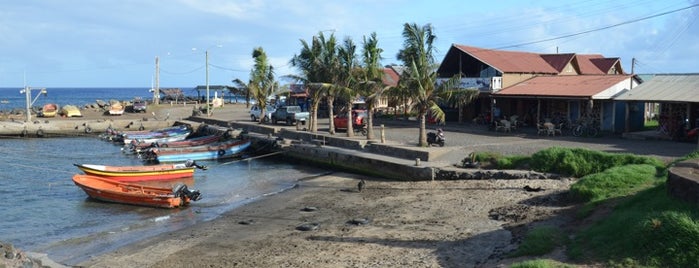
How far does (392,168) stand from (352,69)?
8984mm

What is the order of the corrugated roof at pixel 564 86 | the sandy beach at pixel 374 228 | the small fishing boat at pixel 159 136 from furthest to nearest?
1. the small fishing boat at pixel 159 136
2. the corrugated roof at pixel 564 86
3. the sandy beach at pixel 374 228

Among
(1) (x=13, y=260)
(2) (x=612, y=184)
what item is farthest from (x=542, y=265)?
(1) (x=13, y=260)

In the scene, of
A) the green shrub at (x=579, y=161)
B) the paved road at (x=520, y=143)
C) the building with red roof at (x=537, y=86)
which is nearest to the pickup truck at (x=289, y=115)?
the paved road at (x=520, y=143)

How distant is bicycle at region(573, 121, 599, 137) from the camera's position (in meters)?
30.8

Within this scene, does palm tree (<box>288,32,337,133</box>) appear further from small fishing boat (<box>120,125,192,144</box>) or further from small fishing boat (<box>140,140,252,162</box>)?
small fishing boat (<box>120,125,192,144</box>)

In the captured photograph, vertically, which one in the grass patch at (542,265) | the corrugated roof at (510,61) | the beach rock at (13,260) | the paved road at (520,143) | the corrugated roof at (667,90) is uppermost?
the corrugated roof at (510,61)

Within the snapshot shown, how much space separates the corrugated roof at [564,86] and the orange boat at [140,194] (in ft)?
68.6

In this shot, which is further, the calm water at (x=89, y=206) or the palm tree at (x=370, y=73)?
the palm tree at (x=370, y=73)

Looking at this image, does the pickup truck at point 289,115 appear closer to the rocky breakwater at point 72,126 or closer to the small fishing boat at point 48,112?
the rocky breakwater at point 72,126

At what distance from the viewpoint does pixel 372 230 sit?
15328 mm

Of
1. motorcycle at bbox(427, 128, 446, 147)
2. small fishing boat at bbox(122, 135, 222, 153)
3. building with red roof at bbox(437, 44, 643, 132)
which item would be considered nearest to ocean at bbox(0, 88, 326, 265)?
small fishing boat at bbox(122, 135, 222, 153)

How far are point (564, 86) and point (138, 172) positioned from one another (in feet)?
78.5

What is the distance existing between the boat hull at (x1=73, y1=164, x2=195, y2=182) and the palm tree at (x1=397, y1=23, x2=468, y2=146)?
11294 mm

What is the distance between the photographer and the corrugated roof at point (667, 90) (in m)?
27.6
